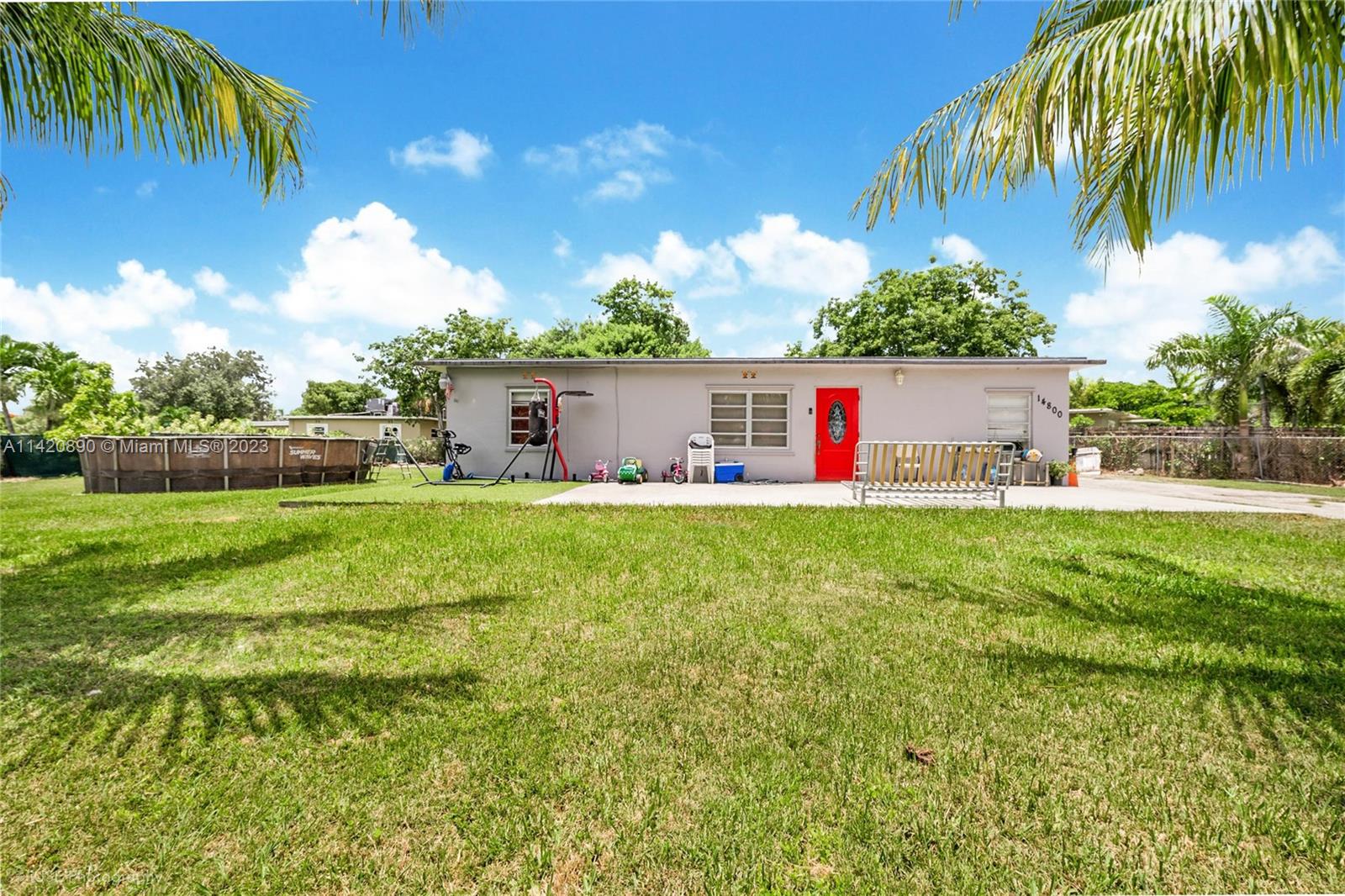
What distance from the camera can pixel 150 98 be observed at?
3666 millimetres

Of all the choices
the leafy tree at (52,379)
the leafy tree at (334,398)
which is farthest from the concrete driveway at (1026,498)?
the leafy tree at (334,398)

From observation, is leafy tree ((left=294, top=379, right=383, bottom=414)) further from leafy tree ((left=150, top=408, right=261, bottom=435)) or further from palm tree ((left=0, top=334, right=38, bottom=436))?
leafy tree ((left=150, top=408, right=261, bottom=435))

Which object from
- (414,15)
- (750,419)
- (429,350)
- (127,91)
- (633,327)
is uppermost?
(633,327)

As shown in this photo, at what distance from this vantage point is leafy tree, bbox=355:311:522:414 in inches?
1475

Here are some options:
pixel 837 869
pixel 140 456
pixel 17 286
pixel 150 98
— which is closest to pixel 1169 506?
pixel 837 869

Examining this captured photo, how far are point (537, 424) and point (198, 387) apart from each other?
46.0 meters

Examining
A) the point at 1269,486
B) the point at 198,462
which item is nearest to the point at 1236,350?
the point at 1269,486

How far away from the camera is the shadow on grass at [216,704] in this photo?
7.05 feet

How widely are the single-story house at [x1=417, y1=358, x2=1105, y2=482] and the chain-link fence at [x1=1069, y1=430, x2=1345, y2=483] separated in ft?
22.9

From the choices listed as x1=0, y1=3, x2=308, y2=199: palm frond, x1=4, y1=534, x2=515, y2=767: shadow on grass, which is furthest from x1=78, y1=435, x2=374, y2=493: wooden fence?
x1=0, y1=3, x2=308, y2=199: palm frond

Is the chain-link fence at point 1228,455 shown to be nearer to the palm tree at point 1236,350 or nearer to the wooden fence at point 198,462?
the palm tree at point 1236,350

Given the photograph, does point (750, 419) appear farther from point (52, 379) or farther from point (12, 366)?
point (12, 366)

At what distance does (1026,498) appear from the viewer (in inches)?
395

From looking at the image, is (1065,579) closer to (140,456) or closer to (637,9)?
(637,9)
